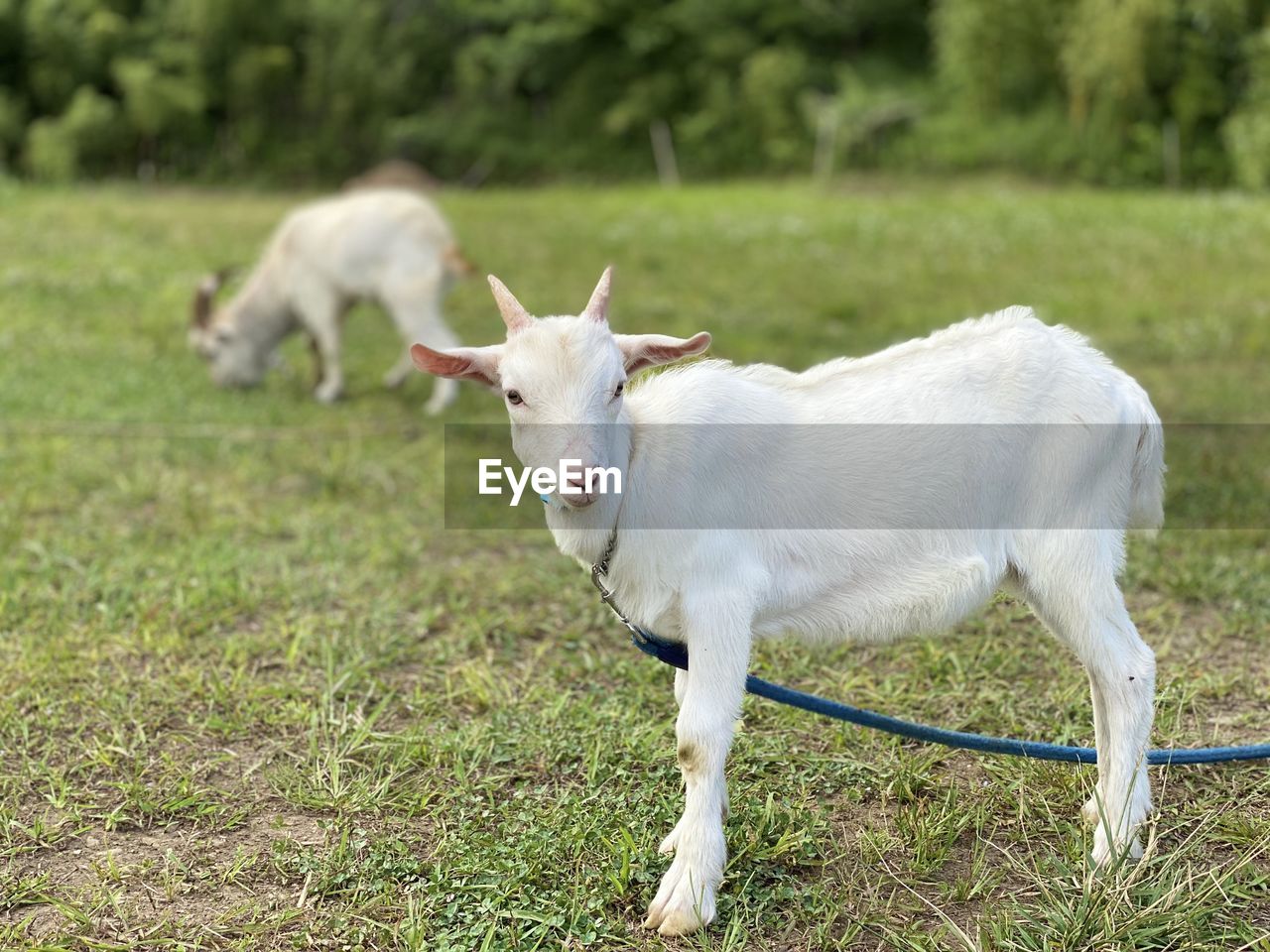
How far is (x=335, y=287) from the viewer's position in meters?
7.73

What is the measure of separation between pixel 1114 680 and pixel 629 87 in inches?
974

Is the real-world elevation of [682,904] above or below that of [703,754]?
below

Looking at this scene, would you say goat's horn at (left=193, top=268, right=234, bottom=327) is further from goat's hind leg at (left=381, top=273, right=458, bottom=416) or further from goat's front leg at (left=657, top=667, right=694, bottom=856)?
goat's front leg at (left=657, top=667, right=694, bottom=856)

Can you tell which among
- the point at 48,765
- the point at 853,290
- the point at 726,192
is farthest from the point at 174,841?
the point at 726,192

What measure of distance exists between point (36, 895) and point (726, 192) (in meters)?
16.6

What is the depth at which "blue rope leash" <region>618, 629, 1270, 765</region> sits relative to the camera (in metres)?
2.80

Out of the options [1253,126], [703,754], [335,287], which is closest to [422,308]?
[335,287]

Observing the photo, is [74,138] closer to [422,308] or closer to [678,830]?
[422,308]

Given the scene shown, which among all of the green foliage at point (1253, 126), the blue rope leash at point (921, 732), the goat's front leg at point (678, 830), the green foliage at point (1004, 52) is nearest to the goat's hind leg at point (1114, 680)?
the blue rope leash at point (921, 732)

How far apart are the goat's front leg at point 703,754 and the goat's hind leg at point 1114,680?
714mm

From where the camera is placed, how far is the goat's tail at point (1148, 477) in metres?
2.79

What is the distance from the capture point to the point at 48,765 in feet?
10.6

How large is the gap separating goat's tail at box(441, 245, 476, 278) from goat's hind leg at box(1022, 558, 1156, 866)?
17.3 feet

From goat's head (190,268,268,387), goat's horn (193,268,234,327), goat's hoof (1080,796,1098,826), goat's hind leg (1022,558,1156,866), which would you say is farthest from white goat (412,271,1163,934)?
goat's horn (193,268,234,327)
